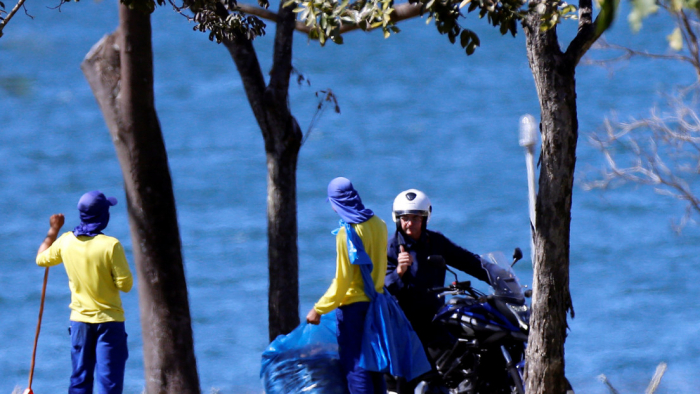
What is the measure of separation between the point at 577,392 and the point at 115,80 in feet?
25.1

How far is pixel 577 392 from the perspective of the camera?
12641 millimetres

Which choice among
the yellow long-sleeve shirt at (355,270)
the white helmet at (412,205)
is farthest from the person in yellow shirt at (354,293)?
the white helmet at (412,205)

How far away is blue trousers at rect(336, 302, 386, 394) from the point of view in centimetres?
644

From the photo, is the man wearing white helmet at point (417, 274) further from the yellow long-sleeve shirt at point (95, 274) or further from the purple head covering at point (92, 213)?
the purple head covering at point (92, 213)

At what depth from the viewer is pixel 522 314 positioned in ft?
22.2

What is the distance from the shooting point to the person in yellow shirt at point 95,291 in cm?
662

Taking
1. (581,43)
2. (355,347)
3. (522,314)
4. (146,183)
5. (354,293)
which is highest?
(581,43)

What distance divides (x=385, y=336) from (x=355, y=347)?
23 cm

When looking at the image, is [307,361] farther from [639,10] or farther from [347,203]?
[639,10]

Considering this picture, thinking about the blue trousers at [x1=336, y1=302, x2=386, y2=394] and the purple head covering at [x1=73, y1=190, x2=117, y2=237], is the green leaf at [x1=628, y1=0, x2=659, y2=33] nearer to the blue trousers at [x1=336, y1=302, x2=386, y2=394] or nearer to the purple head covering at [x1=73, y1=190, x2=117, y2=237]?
the blue trousers at [x1=336, y1=302, x2=386, y2=394]

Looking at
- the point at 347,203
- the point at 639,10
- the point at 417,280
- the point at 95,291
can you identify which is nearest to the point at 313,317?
the point at 347,203

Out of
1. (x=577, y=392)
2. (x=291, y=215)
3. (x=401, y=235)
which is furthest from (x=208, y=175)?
(x=401, y=235)

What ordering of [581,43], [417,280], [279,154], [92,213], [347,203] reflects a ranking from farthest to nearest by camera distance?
[279,154]
[417,280]
[92,213]
[347,203]
[581,43]

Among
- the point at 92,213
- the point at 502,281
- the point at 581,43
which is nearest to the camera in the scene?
the point at 581,43
